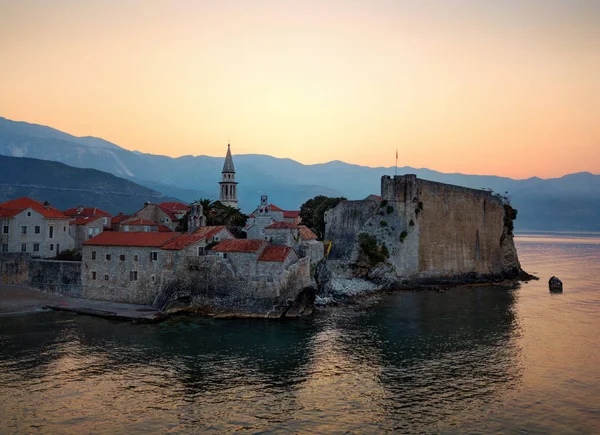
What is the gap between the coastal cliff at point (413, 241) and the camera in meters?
55.2

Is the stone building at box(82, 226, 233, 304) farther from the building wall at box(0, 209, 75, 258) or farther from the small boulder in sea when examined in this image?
the small boulder in sea

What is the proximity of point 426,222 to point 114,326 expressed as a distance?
1564 inches

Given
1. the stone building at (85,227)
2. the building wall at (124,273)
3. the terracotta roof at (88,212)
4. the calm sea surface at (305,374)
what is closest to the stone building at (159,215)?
the terracotta roof at (88,212)

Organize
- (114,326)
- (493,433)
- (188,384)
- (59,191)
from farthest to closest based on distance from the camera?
(59,191), (114,326), (188,384), (493,433)

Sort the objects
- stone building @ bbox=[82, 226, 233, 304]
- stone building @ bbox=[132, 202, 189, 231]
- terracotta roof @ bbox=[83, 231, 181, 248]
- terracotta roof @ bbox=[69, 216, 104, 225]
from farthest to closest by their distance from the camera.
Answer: stone building @ bbox=[132, 202, 189, 231]
terracotta roof @ bbox=[69, 216, 104, 225]
terracotta roof @ bbox=[83, 231, 181, 248]
stone building @ bbox=[82, 226, 233, 304]

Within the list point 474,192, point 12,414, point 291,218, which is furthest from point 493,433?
point 474,192

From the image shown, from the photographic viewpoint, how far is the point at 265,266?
38656mm

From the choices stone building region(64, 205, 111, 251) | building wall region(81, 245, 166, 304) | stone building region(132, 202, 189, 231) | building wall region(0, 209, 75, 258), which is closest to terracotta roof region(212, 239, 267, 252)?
building wall region(81, 245, 166, 304)

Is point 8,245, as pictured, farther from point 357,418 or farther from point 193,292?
point 357,418

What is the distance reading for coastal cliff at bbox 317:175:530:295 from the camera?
181 ft

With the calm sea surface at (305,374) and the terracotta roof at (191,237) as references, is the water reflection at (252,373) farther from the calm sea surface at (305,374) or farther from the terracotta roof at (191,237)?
the terracotta roof at (191,237)

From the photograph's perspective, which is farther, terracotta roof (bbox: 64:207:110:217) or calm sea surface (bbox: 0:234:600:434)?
terracotta roof (bbox: 64:207:110:217)

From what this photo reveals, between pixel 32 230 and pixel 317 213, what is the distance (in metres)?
37.2

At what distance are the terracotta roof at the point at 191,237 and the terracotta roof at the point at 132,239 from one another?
0.80 metres
